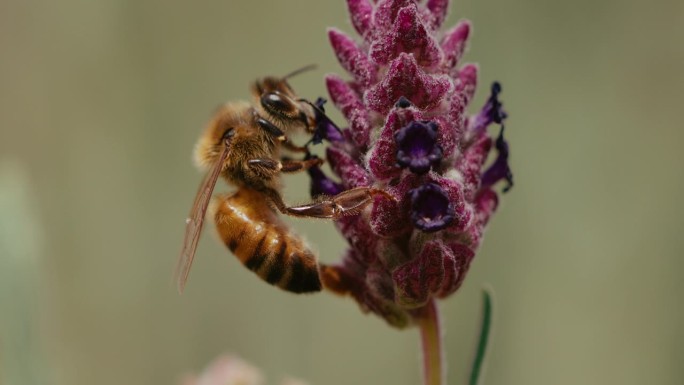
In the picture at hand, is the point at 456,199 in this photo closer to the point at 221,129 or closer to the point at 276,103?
the point at 276,103

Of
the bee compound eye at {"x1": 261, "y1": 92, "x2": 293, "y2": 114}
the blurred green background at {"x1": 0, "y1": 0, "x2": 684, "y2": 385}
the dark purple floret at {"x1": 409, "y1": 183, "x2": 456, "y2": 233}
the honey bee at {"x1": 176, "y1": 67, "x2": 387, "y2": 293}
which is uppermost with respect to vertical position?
the dark purple floret at {"x1": 409, "y1": 183, "x2": 456, "y2": 233}

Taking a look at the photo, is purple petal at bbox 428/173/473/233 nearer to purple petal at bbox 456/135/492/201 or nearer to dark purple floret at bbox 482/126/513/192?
purple petal at bbox 456/135/492/201

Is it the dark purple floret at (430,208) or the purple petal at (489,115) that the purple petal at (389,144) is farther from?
the purple petal at (489,115)

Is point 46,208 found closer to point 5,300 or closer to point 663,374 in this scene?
point 5,300

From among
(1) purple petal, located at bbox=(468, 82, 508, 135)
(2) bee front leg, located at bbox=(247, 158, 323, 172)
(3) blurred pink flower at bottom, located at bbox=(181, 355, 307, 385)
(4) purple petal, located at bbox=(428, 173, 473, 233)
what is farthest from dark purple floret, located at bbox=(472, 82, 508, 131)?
(3) blurred pink flower at bottom, located at bbox=(181, 355, 307, 385)

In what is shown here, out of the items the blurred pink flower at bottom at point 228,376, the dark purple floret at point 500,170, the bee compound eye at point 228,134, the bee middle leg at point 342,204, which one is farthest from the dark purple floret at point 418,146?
the blurred pink flower at bottom at point 228,376

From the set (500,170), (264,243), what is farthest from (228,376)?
(500,170)

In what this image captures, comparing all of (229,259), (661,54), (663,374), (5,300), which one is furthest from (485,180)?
(229,259)
